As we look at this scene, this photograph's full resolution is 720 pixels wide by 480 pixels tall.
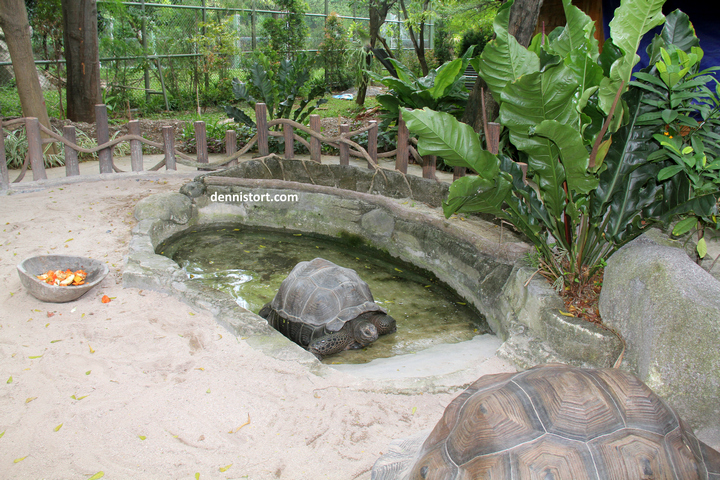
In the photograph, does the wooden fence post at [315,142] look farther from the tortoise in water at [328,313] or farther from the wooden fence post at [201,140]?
the tortoise in water at [328,313]

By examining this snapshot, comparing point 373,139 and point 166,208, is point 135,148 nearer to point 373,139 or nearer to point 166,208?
point 166,208

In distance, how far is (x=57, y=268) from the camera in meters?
3.79

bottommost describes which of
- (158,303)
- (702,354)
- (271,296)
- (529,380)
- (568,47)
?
(271,296)

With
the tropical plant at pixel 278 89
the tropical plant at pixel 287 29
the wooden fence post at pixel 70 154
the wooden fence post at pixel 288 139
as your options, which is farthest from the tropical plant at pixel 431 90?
the tropical plant at pixel 287 29

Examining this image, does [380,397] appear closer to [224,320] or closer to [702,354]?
[224,320]

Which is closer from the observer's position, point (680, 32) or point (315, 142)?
point (680, 32)

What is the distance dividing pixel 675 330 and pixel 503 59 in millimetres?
1991

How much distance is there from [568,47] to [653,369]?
226 cm

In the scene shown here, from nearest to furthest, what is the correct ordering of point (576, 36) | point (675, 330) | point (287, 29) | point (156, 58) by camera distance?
point (675, 330) < point (576, 36) < point (156, 58) < point (287, 29)

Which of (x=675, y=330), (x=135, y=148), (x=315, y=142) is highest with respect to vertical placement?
(x=315, y=142)

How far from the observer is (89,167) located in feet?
24.6

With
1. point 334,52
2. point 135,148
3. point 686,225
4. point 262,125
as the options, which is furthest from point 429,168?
point 334,52

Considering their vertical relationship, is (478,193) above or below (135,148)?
above

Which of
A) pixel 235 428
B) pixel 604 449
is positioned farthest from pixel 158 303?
pixel 604 449
